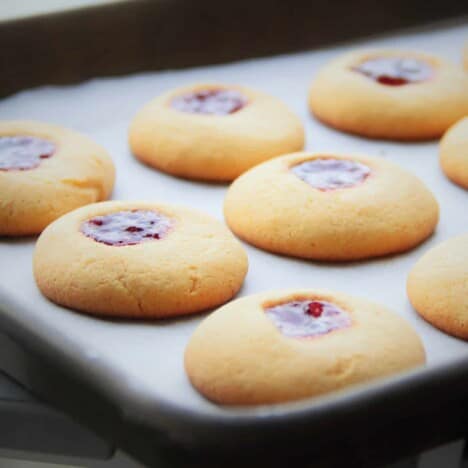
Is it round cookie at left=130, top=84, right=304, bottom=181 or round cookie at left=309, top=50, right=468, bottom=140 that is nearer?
round cookie at left=130, top=84, right=304, bottom=181

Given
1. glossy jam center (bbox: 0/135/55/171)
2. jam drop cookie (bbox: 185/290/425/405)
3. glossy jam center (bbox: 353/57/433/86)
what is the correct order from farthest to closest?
glossy jam center (bbox: 353/57/433/86) < glossy jam center (bbox: 0/135/55/171) < jam drop cookie (bbox: 185/290/425/405)

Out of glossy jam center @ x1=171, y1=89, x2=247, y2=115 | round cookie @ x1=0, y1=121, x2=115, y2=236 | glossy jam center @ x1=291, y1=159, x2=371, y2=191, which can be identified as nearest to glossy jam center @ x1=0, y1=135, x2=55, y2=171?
round cookie @ x1=0, y1=121, x2=115, y2=236

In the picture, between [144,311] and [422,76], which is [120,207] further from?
[422,76]

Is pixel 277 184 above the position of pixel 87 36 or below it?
below

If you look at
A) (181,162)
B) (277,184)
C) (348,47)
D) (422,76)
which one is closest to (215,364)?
(277,184)

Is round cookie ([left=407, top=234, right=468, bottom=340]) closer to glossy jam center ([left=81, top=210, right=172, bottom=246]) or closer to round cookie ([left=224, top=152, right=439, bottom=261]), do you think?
round cookie ([left=224, top=152, right=439, bottom=261])

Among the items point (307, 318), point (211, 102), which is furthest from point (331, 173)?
point (307, 318)

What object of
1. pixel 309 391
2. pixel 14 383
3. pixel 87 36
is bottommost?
pixel 14 383
